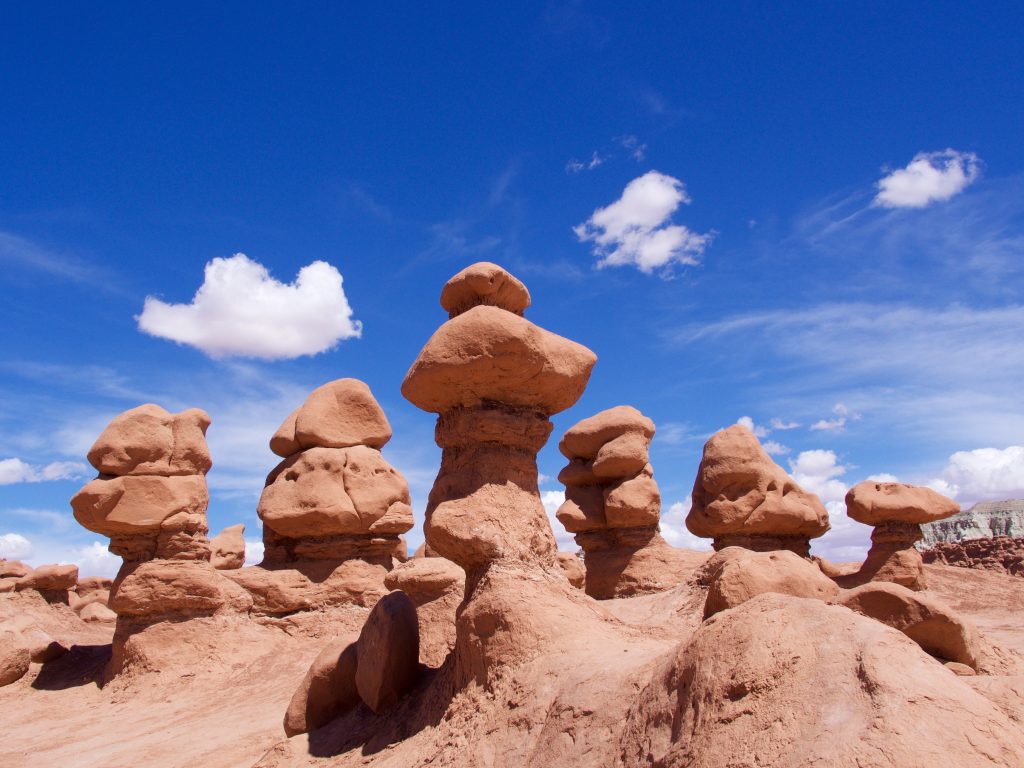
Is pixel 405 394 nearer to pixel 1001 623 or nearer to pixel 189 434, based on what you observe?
pixel 189 434

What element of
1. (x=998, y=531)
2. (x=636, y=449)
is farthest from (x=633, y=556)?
(x=998, y=531)

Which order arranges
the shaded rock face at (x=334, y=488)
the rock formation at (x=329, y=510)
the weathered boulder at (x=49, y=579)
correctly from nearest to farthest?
the rock formation at (x=329, y=510)
the shaded rock face at (x=334, y=488)
the weathered boulder at (x=49, y=579)

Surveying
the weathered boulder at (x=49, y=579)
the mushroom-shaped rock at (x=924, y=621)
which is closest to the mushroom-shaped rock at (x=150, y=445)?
the weathered boulder at (x=49, y=579)

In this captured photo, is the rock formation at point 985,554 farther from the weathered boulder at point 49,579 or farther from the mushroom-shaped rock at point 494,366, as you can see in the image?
the weathered boulder at point 49,579

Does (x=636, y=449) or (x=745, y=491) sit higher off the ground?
(x=636, y=449)

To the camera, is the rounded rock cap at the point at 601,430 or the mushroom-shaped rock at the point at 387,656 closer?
the mushroom-shaped rock at the point at 387,656

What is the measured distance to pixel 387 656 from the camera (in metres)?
6.15

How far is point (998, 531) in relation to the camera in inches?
1519

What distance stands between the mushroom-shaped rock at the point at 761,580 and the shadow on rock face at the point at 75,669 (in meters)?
8.67

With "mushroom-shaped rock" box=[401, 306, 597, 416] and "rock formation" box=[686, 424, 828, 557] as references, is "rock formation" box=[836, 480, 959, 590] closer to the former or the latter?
"rock formation" box=[686, 424, 828, 557]

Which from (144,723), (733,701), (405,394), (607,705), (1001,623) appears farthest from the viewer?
(1001,623)

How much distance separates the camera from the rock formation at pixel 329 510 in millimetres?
11195

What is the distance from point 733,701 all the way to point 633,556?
10.9 metres

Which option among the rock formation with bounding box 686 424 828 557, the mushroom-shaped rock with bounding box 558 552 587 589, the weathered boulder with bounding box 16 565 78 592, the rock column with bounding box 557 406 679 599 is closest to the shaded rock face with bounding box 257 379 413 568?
the mushroom-shaped rock with bounding box 558 552 587 589
